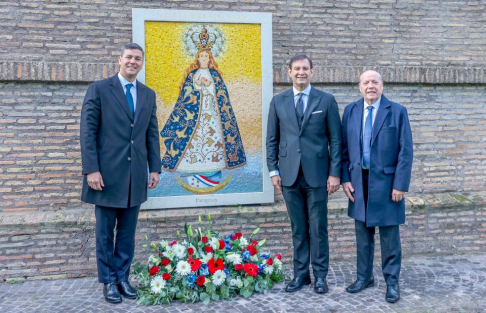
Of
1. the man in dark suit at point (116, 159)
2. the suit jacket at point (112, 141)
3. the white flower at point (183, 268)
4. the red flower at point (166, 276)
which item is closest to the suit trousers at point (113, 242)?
the man in dark suit at point (116, 159)

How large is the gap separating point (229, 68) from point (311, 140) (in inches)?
62.3

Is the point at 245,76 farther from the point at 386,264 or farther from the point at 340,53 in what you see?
the point at 386,264

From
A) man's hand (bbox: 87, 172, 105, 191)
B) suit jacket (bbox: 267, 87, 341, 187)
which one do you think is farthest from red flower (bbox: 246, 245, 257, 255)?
man's hand (bbox: 87, 172, 105, 191)

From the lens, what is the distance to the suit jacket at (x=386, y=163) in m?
3.91

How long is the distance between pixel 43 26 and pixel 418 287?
4.74m

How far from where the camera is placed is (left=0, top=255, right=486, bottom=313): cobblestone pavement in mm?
3857

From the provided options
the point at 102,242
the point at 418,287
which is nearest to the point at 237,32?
the point at 102,242

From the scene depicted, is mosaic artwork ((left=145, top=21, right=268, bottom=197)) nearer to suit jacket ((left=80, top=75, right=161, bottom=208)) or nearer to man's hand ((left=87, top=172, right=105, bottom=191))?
suit jacket ((left=80, top=75, right=161, bottom=208))

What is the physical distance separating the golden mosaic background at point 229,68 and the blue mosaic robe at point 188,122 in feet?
0.22

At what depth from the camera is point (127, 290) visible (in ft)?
13.3

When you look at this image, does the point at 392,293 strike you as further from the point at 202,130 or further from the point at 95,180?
the point at 95,180

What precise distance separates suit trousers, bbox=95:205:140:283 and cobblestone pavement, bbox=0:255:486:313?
0.92 feet

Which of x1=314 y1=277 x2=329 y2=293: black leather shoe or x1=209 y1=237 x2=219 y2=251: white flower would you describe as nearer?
x1=314 y1=277 x2=329 y2=293: black leather shoe

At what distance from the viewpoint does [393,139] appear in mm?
3938
